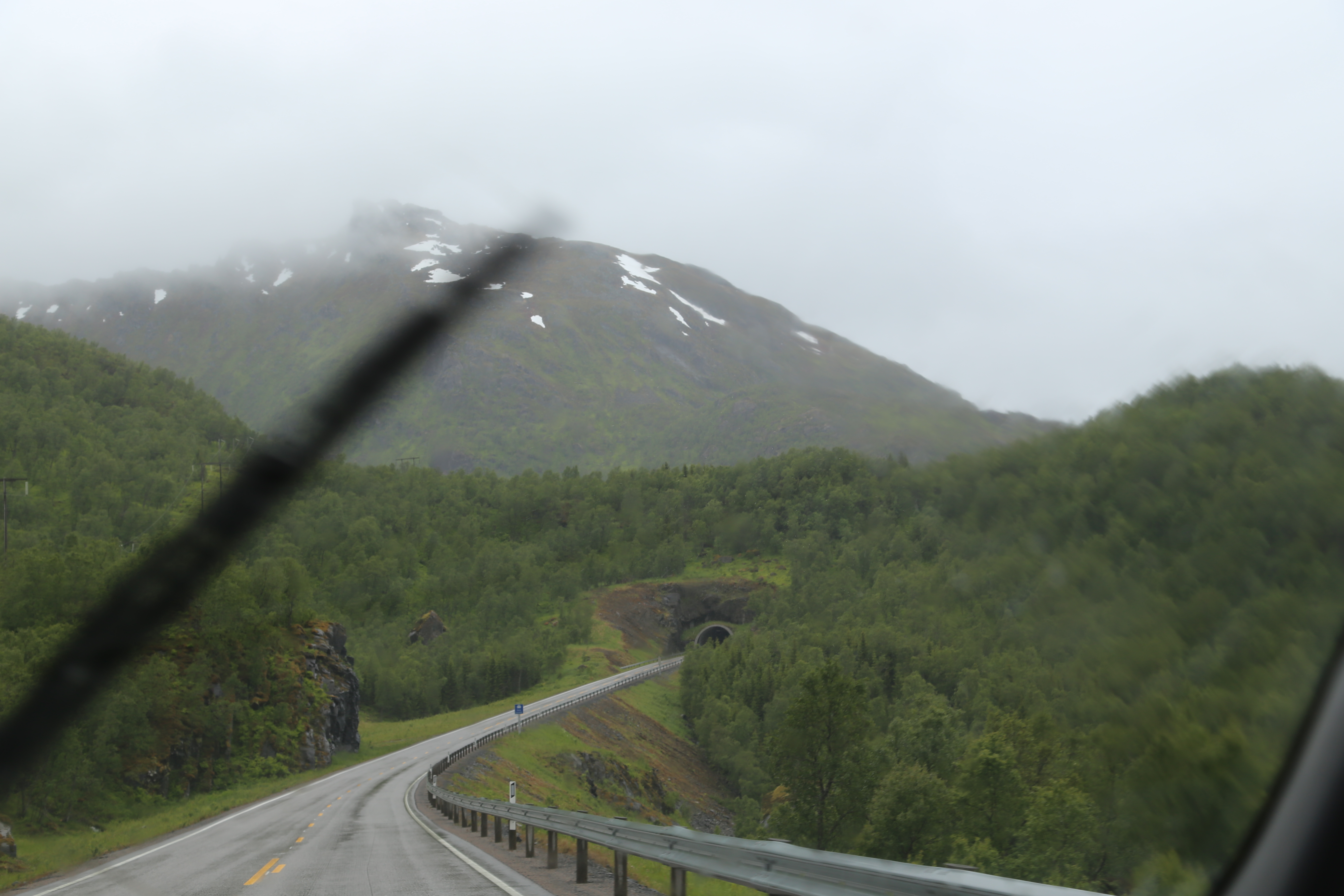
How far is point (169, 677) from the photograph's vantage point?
193 ft

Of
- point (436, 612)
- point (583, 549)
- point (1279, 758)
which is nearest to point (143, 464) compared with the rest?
point (436, 612)

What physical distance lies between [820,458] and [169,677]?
89563mm

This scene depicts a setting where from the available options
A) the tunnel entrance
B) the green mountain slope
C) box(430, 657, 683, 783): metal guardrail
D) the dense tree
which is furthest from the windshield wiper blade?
the tunnel entrance

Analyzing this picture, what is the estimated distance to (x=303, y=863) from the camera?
17.5m

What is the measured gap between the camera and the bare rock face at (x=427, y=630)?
142m

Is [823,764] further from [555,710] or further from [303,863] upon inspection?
[303,863]

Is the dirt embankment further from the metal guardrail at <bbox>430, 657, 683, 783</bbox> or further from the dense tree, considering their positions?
the dense tree

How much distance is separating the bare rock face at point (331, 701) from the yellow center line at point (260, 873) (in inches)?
2049

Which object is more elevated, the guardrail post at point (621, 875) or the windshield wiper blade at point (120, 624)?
the guardrail post at point (621, 875)

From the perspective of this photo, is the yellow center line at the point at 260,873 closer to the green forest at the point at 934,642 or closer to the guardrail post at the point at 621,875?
the guardrail post at the point at 621,875

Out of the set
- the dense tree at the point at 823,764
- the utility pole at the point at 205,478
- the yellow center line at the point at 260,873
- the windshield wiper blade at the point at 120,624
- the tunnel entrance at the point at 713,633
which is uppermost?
the utility pole at the point at 205,478

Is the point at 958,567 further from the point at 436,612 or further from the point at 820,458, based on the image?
the point at 436,612

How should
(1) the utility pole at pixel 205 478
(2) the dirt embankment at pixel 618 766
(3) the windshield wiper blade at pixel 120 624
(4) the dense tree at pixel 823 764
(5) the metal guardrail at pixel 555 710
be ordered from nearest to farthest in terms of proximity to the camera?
(5) the metal guardrail at pixel 555 710
(3) the windshield wiper blade at pixel 120 624
(2) the dirt embankment at pixel 618 766
(4) the dense tree at pixel 823 764
(1) the utility pole at pixel 205 478

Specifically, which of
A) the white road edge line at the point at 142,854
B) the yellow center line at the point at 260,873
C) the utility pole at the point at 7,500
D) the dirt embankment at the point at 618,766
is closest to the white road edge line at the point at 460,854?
the yellow center line at the point at 260,873
